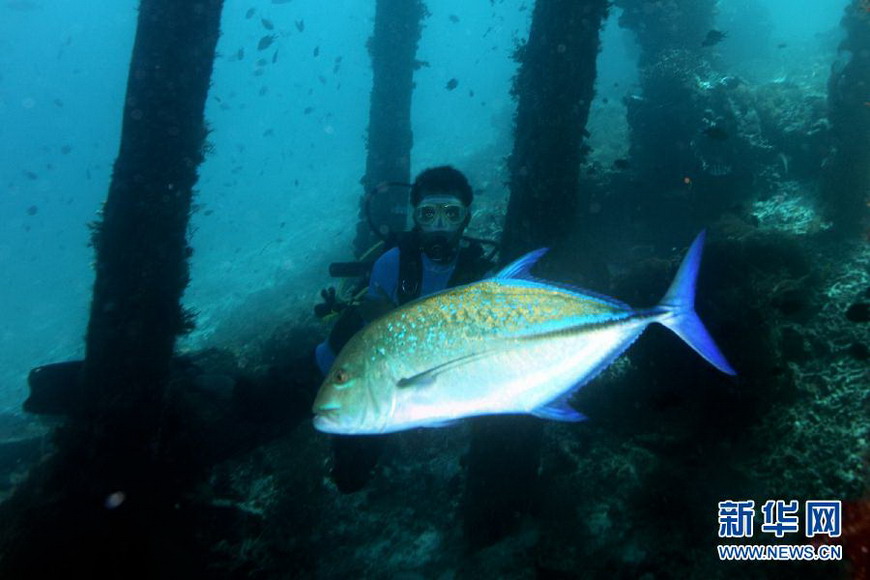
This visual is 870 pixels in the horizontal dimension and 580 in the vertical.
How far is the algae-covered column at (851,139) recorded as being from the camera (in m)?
6.31

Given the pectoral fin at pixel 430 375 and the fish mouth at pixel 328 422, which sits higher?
the pectoral fin at pixel 430 375

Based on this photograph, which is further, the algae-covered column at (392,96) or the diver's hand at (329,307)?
the algae-covered column at (392,96)

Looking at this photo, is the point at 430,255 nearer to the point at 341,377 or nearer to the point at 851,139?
the point at 341,377

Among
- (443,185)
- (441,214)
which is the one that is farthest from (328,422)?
(443,185)

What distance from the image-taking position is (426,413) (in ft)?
4.18

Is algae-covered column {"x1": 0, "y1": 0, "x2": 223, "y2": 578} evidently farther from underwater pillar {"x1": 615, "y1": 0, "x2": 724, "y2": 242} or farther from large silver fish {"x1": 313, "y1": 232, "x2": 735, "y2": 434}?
underwater pillar {"x1": 615, "y1": 0, "x2": 724, "y2": 242}

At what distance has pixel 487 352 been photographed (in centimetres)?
130

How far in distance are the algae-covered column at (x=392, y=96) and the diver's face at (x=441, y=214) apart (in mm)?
6579

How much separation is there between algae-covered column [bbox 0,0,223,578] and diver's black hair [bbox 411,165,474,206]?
3.04 meters

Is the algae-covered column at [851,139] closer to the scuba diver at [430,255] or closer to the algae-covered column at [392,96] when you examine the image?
the scuba diver at [430,255]

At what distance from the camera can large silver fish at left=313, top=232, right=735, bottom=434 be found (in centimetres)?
127

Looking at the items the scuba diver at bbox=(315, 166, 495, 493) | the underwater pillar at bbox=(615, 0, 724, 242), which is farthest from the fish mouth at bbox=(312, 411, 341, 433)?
the underwater pillar at bbox=(615, 0, 724, 242)

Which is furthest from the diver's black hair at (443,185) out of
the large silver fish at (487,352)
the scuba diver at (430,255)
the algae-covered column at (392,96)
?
the algae-covered column at (392,96)

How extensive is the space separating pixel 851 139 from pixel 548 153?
6833 millimetres
